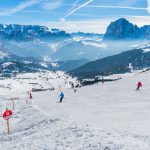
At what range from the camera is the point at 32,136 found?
28797 millimetres

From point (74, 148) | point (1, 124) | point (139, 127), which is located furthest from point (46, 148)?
point (1, 124)

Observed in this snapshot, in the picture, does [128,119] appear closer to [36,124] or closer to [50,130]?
[50,130]

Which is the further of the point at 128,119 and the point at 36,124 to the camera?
the point at 36,124

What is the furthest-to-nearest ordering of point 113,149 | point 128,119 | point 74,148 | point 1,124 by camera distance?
point 1,124 < point 128,119 < point 74,148 < point 113,149

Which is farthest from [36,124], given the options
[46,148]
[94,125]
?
[46,148]

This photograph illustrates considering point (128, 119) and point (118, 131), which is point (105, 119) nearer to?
point (128, 119)

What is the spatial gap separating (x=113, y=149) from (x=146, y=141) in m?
2.33

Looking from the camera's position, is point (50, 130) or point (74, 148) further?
point (50, 130)

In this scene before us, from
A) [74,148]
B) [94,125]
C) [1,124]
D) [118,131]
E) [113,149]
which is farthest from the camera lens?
[1,124]

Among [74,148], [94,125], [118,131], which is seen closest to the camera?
[74,148]

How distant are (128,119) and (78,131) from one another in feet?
20.3

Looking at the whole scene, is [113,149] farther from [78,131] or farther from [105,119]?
[105,119]

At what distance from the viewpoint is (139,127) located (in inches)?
1023

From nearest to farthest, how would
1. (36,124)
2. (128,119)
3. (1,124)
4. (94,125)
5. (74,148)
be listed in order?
1. (74,148)
2. (94,125)
3. (128,119)
4. (36,124)
5. (1,124)
